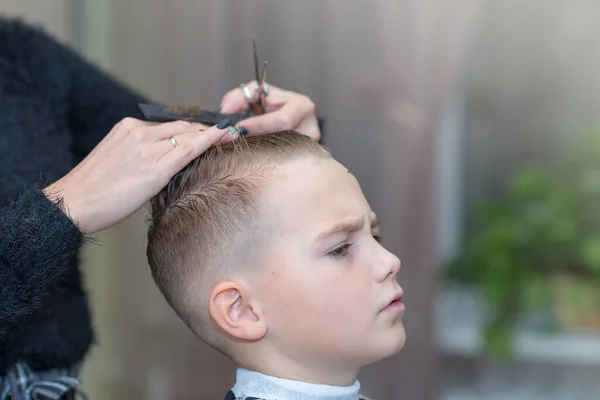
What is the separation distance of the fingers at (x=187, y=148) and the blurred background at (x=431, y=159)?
3.70 ft

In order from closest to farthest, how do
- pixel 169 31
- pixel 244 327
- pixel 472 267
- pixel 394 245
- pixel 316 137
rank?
pixel 244 327 < pixel 316 137 < pixel 394 245 < pixel 169 31 < pixel 472 267

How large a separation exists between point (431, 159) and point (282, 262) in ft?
3.83

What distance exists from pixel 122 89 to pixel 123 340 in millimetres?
1200

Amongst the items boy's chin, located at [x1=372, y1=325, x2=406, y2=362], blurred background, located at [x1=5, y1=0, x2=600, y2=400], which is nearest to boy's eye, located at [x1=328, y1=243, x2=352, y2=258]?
boy's chin, located at [x1=372, y1=325, x2=406, y2=362]

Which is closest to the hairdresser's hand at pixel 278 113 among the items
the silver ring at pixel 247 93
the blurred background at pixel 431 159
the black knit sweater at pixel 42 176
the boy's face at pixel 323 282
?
the silver ring at pixel 247 93

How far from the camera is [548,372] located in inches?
88.8

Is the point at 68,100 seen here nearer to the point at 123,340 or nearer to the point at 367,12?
the point at 367,12

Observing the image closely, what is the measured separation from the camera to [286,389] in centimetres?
85

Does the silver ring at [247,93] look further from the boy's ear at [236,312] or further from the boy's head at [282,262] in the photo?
the boy's ear at [236,312]

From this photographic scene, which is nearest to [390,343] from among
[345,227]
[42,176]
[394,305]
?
[394,305]

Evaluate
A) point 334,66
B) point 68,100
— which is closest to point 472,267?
point 334,66

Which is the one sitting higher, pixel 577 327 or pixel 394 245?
pixel 394 245

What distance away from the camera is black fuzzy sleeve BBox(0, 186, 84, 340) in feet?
2.55

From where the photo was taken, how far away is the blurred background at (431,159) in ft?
6.33
